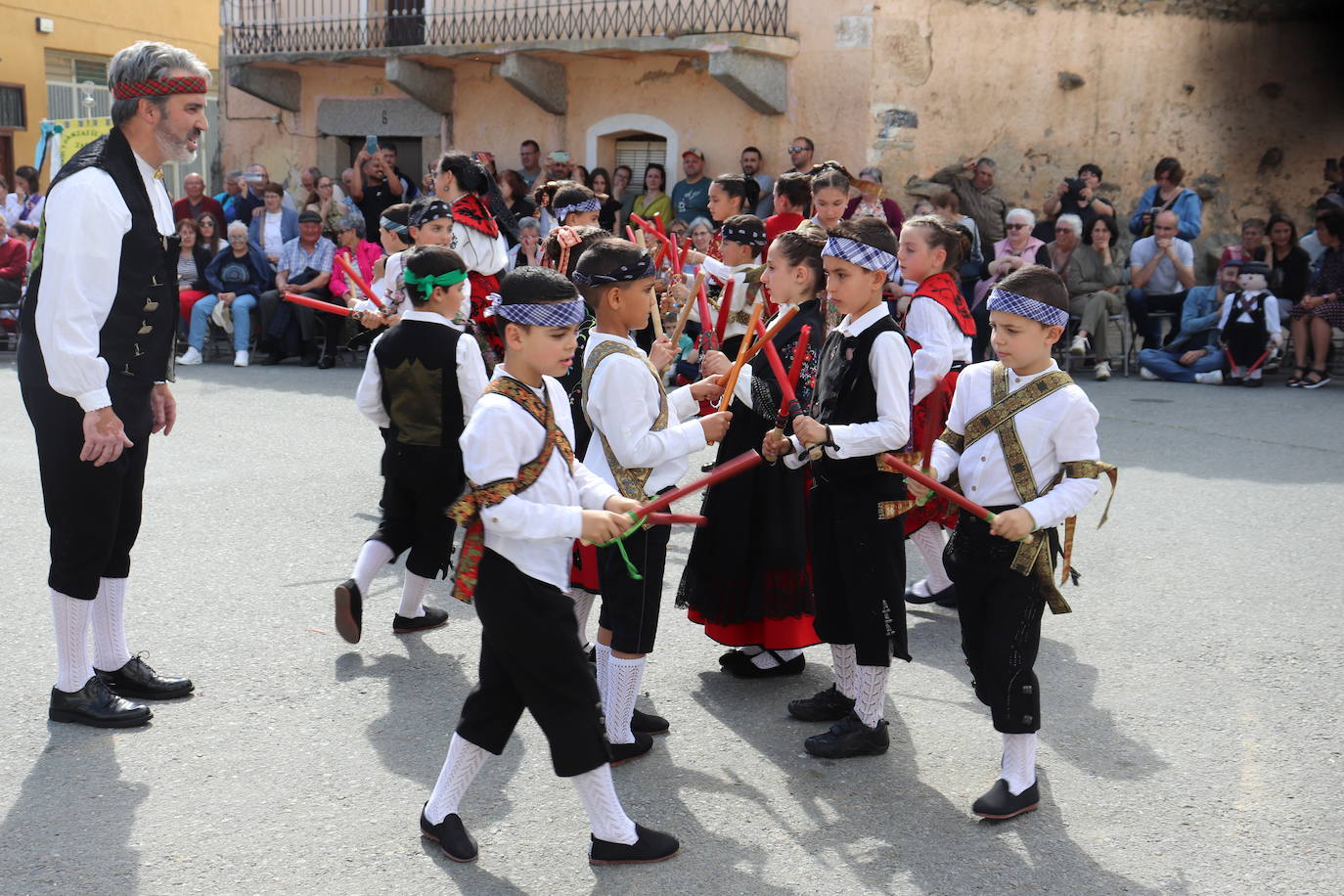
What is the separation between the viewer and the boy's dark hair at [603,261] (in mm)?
3686

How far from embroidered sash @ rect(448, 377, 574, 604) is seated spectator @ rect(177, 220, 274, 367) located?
1042 cm

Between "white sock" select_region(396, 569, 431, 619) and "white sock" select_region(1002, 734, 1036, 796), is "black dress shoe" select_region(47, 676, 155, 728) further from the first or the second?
"white sock" select_region(1002, 734, 1036, 796)

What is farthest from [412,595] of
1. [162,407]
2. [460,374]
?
[162,407]

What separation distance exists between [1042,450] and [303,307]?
1050 centimetres

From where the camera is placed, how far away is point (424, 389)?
4773 mm

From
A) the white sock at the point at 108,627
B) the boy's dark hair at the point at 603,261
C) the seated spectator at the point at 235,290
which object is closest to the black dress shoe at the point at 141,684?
the white sock at the point at 108,627

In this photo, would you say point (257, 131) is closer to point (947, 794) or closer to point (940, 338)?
point (940, 338)

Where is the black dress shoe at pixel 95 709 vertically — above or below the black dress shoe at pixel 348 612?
below

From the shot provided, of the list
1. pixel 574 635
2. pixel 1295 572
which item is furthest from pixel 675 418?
pixel 1295 572

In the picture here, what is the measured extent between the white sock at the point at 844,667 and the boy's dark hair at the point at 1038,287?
48.7 inches

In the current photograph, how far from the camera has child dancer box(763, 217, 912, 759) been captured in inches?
149

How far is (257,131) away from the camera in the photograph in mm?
19047

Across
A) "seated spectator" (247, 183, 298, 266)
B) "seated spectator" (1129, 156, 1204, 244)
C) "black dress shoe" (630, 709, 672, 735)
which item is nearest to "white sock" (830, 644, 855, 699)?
"black dress shoe" (630, 709, 672, 735)

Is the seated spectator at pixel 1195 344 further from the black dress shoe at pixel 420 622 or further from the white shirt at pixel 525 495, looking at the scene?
the white shirt at pixel 525 495
